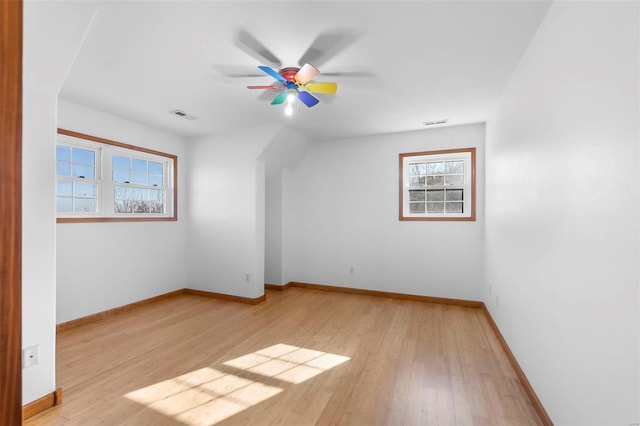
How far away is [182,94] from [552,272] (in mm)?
3521

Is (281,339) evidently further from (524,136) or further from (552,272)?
(524,136)

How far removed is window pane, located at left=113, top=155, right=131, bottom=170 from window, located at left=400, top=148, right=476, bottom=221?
4.04 metres

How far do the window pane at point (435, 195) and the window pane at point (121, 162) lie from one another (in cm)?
445

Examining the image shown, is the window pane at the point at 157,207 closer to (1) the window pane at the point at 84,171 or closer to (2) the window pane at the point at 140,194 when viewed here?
(2) the window pane at the point at 140,194

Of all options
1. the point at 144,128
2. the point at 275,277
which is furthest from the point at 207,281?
the point at 144,128

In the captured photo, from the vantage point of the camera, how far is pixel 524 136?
212 cm

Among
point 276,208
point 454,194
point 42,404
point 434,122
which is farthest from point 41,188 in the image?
point 454,194

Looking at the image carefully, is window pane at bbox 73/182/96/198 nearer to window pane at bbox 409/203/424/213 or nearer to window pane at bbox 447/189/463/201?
window pane at bbox 409/203/424/213

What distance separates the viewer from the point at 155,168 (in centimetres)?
423

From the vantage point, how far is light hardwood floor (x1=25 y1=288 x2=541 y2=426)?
1.80 meters

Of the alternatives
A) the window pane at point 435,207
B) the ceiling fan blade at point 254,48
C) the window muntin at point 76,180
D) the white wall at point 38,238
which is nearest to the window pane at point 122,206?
the window muntin at point 76,180

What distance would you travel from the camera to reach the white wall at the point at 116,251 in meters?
3.12

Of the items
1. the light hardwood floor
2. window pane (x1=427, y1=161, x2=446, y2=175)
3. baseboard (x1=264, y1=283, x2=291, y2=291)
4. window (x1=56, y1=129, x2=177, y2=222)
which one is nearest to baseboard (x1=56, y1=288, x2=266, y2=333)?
the light hardwood floor

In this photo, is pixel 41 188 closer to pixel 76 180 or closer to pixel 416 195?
pixel 76 180
